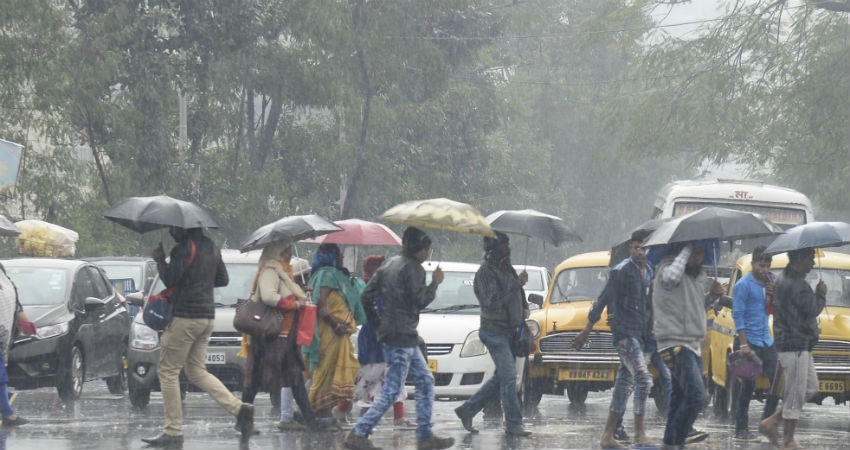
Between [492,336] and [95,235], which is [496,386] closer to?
[492,336]

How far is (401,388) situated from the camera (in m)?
11.5

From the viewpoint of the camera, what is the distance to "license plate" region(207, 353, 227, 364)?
1586cm

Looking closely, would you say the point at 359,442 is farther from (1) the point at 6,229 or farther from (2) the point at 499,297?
(1) the point at 6,229

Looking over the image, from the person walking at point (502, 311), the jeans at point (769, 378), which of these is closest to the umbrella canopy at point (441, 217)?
the person walking at point (502, 311)

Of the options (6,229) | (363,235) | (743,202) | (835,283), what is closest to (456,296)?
(363,235)

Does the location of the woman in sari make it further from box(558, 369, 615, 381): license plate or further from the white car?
box(558, 369, 615, 381): license plate

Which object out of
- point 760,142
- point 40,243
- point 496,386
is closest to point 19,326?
point 496,386

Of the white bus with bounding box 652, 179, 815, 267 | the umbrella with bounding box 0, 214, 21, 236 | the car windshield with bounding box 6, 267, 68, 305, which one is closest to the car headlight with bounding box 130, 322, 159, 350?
the car windshield with bounding box 6, 267, 68, 305

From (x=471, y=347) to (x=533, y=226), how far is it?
A: 8.51ft

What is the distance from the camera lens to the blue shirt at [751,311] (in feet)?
43.3

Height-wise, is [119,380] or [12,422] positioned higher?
[119,380]

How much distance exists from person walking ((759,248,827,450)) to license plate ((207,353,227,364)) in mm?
5997

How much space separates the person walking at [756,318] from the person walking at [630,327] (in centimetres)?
135

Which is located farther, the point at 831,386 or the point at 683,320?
the point at 831,386
